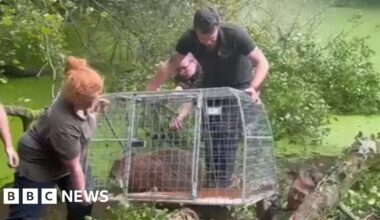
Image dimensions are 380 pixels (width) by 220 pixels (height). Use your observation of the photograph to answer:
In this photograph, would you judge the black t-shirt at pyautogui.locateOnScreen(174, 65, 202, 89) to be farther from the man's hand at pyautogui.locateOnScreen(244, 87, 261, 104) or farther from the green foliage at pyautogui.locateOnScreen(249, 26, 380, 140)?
the green foliage at pyautogui.locateOnScreen(249, 26, 380, 140)

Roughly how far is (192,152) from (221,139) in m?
0.15

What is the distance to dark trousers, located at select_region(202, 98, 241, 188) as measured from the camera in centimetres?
338

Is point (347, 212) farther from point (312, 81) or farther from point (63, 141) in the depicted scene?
point (312, 81)

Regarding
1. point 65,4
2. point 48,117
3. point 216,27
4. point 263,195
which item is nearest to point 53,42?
point 65,4

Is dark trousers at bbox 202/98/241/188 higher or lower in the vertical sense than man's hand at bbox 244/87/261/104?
lower

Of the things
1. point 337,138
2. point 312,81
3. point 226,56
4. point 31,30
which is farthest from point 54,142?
point 312,81

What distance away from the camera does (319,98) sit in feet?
19.4

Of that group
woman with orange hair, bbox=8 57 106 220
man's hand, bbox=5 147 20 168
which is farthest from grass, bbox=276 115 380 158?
man's hand, bbox=5 147 20 168

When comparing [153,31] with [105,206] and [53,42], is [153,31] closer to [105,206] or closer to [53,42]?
[53,42]

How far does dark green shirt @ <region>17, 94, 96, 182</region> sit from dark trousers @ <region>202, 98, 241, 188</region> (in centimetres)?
78

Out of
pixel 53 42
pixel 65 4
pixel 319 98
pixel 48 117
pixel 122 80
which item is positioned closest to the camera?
pixel 48 117

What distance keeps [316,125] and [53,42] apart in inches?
78.8

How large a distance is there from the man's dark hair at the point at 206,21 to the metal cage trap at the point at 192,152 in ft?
0.81

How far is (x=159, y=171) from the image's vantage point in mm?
3477
